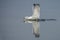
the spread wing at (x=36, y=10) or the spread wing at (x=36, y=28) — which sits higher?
the spread wing at (x=36, y=10)

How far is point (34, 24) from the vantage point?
1.16 m

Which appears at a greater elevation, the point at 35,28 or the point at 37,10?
the point at 37,10

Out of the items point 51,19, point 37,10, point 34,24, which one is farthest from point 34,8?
point 51,19

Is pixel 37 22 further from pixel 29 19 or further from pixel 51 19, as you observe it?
pixel 51 19

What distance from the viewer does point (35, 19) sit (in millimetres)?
1145

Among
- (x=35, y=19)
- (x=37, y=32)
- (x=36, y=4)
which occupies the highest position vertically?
(x=36, y=4)

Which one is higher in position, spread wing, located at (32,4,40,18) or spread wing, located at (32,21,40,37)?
spread wing, located at (32,4,40,18)

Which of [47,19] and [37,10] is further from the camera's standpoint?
[47,19]

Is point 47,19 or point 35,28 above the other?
point 47,19

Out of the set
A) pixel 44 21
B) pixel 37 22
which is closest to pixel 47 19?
pixel 44 21

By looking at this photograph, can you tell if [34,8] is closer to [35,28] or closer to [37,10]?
[37,10]

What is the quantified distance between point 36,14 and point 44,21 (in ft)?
0.60

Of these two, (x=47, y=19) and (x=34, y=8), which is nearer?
(x=34, y=8)

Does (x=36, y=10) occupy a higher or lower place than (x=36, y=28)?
higher
